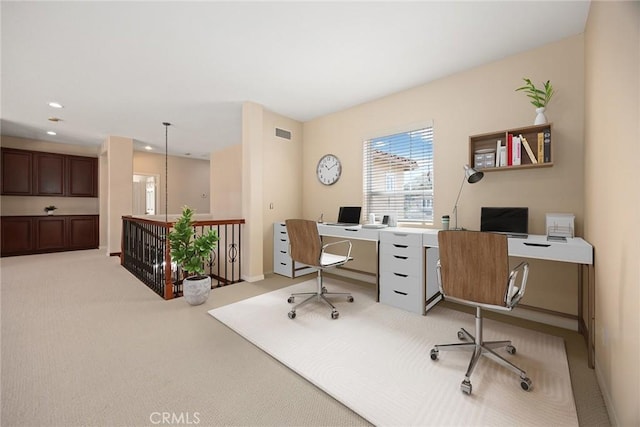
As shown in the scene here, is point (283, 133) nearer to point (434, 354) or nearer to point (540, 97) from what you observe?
point (540, 97)

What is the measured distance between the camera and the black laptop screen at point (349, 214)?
3.85 m

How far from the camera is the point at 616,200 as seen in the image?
4.55 ft

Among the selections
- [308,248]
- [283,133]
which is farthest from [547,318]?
[283,133]

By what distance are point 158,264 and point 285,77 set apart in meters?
2.98

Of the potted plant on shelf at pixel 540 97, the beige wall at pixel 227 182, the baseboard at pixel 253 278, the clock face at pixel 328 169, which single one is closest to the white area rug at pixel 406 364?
the baseboard at pixel 253 278

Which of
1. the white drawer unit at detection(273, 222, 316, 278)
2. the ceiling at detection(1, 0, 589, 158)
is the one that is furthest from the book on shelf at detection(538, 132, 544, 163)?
the white drawer unit at detection(273, 222, 316, 278)

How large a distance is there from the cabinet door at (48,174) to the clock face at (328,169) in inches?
257

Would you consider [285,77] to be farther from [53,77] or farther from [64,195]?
[64,195]

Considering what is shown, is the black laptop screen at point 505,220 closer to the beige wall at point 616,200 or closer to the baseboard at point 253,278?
the beige wall at point 616,200

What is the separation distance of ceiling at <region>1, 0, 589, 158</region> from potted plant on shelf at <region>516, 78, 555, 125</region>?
42cm

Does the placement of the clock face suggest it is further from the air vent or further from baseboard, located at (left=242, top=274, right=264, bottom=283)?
baseboard, located at (left=242, top=274, right=264, bottom=283)

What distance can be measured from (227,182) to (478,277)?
663 cm

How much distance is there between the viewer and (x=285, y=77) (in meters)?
3.11

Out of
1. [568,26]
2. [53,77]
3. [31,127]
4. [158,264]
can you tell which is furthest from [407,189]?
[31,127]
